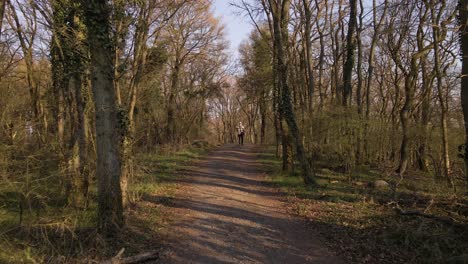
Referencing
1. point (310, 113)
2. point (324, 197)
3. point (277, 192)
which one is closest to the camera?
point (324, 197)

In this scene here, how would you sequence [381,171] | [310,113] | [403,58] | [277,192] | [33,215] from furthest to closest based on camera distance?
[403,58]
[381,171]
[310,113]
[277,192]
[33,215]

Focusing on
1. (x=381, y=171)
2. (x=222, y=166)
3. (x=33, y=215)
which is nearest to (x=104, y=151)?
(x=33, y=215)

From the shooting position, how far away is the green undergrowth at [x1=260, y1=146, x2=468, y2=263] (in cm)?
630

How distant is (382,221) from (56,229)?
23.1 ft

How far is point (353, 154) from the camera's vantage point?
13352 mm

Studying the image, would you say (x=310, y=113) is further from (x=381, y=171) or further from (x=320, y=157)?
(x=381, y=171)

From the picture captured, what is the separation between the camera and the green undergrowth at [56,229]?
573 centimetres

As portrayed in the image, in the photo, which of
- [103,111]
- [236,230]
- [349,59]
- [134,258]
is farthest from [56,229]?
[349,59]

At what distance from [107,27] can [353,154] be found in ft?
33.5

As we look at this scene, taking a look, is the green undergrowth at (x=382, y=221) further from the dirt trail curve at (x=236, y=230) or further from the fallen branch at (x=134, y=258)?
the fallen branch at (x=134, y=258)

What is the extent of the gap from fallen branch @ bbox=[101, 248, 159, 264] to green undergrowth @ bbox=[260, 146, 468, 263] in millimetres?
3442

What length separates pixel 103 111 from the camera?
664 centimetres

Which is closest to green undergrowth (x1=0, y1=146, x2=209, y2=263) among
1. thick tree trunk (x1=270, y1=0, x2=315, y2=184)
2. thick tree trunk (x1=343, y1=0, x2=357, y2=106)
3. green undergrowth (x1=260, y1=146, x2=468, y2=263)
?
green undergrowth (x1=260, y1=146, x2=468, y2=263)

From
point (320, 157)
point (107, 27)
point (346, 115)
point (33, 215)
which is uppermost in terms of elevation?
point (107, 27)
